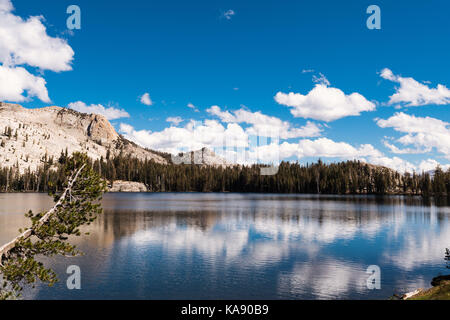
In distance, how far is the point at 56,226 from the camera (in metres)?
18.4

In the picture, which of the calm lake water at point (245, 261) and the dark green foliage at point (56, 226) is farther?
the calm lake water at point (245, 261)

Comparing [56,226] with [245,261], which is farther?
[245,261]

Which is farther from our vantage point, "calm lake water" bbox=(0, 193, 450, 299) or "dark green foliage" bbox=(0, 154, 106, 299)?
"calm lake water" bbox=(0, 193, 450, 299)

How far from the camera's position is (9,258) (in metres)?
17.3

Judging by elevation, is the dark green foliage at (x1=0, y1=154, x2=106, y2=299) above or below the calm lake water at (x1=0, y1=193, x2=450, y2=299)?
above

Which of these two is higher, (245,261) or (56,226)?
(56,226)

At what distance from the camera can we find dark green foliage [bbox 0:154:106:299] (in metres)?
17.3

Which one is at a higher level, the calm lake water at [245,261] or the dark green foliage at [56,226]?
the dark green foliage at [56,226]

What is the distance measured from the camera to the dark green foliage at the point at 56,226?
17.3 metres
